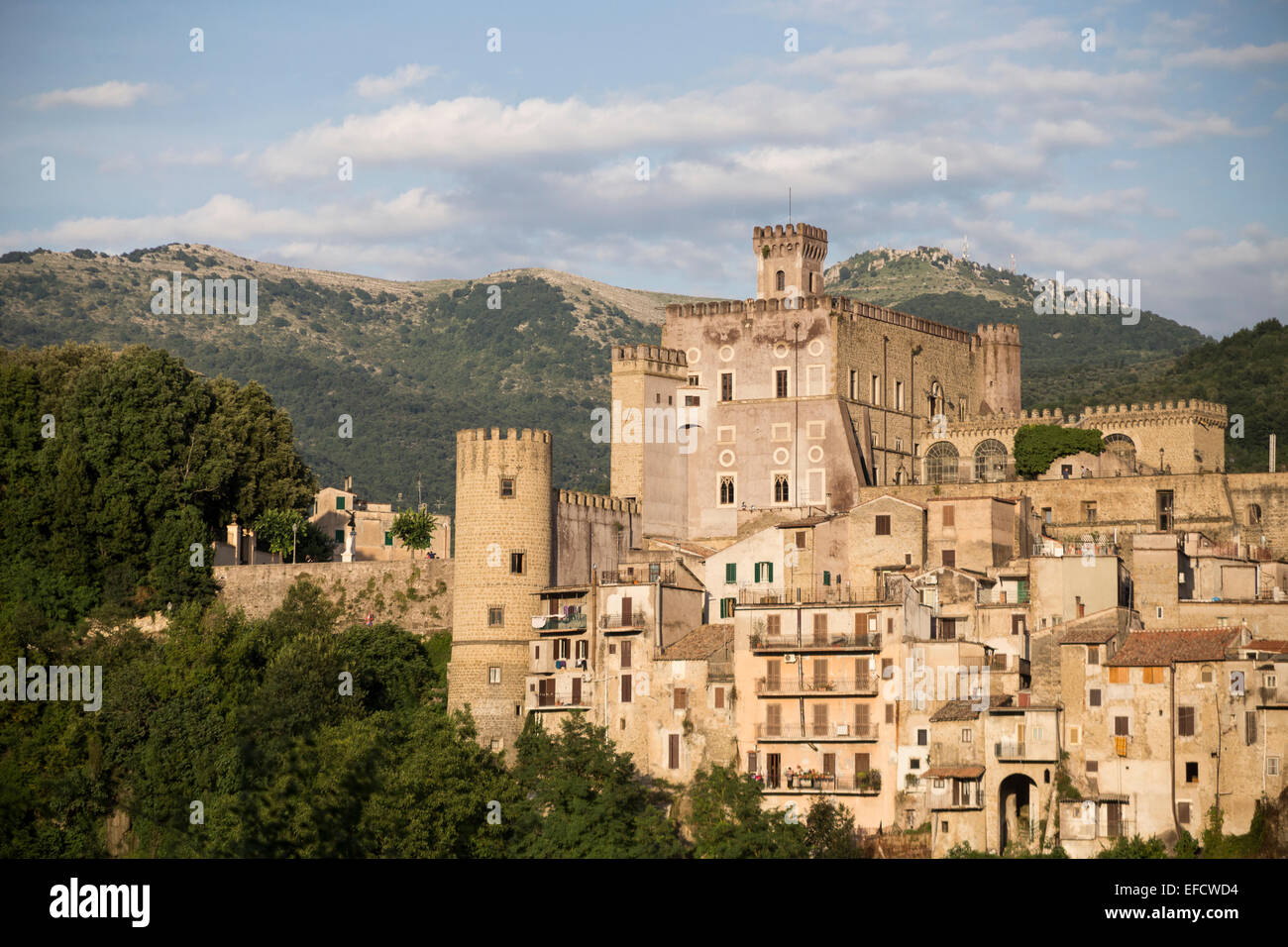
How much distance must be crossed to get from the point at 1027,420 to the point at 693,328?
13.5 m

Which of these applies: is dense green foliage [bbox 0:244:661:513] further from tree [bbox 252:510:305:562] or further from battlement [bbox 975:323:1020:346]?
tree [bbox 252:510:305:562]

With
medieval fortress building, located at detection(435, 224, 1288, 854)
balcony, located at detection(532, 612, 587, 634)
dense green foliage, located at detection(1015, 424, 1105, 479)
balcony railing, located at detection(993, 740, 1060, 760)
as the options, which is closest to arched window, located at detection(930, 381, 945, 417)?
medieval fortress building, located at detection(435, 224, 1288, 854)

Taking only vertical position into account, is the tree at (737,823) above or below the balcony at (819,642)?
below

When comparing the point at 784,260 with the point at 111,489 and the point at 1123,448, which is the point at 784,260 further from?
the point at 111,489

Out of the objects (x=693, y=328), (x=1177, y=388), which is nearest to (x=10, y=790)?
(x=693, y=328)

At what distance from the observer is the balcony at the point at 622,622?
6425cm

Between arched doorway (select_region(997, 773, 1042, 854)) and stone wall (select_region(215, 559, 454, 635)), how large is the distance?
859 inches

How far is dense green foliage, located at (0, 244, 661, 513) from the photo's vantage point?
503 ft

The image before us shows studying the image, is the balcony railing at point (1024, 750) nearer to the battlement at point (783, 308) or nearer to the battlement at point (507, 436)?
the battlement at point (507, 436)

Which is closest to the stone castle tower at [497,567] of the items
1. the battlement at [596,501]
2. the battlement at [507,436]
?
the battlement at [507,436]

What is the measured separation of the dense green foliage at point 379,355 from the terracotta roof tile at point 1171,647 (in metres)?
82.3

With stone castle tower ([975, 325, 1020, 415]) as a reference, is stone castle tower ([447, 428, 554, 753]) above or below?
below
